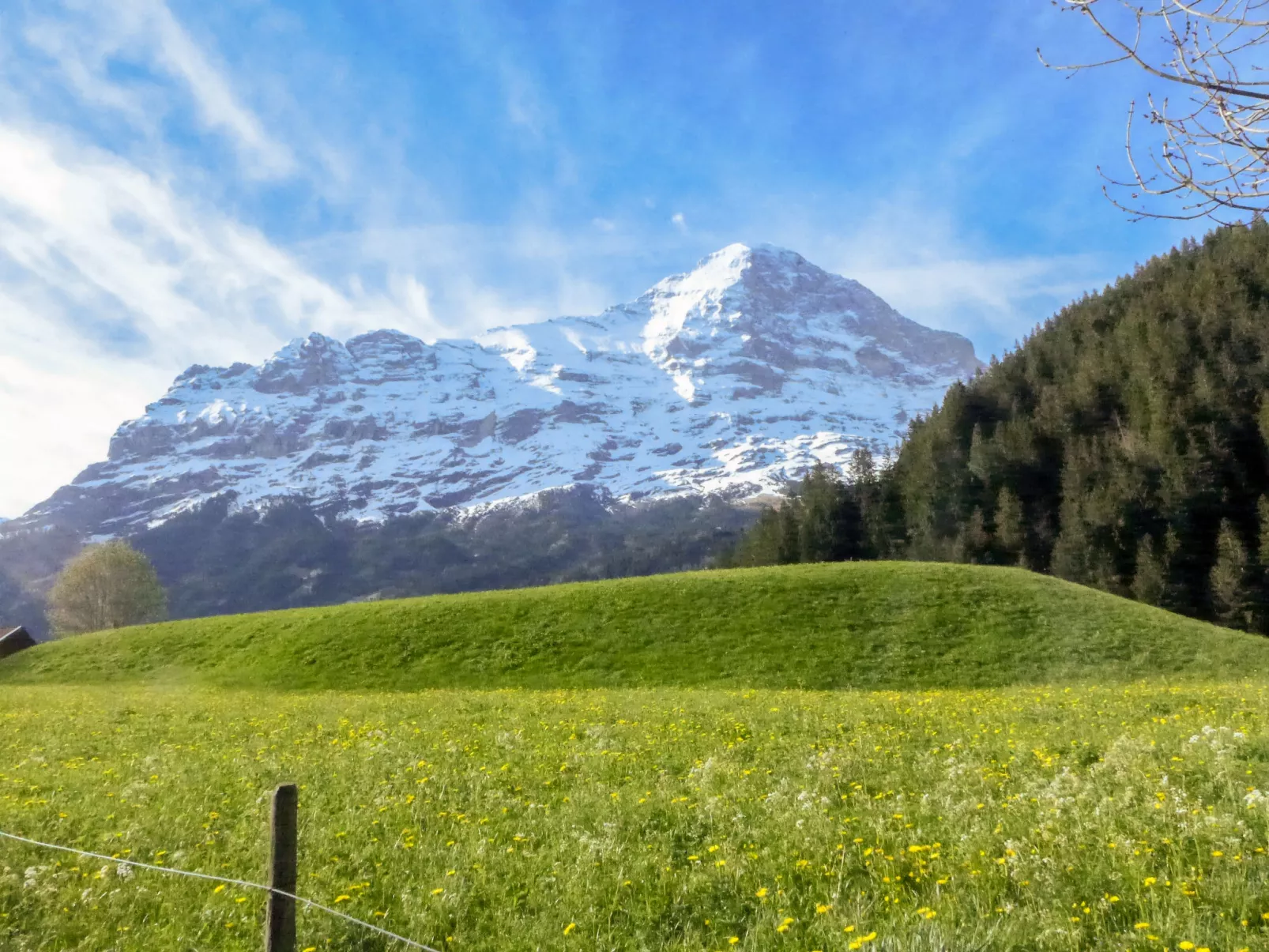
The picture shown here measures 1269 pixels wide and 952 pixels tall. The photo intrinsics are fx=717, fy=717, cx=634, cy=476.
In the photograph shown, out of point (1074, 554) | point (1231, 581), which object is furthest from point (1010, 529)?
point (1231, 581)

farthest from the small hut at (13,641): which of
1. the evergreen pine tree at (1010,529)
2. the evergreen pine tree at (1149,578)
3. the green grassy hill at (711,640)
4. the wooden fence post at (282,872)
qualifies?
the evergreen pine tree at (1149,578)

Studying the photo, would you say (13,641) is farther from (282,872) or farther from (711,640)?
(282,872)

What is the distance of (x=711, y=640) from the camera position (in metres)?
41.6

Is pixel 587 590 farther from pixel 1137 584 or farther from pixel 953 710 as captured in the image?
pixel 1137 584

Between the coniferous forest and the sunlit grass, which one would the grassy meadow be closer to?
the sunlit grass

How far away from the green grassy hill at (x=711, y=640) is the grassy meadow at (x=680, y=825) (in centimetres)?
1503

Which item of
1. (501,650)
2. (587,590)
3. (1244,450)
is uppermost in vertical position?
(1244,450)

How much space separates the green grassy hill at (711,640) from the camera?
3638cm

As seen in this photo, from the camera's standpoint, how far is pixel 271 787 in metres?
12.5

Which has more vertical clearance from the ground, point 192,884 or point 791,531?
point 791,531

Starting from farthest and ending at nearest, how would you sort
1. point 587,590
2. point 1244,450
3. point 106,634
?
point 1244,450
point 106,634
point 587,590

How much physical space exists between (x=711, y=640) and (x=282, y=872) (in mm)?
37031

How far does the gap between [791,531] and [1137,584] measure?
4373 cm

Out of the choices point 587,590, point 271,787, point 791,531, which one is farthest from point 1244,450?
point 271,787
